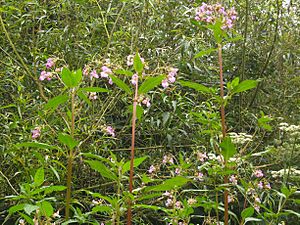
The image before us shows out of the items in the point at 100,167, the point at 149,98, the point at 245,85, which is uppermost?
the point at 245,85

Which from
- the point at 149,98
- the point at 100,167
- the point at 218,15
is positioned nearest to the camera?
the point at 100,167

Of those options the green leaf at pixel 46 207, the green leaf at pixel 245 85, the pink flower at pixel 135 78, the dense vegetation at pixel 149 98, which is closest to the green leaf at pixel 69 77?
the pink flower at pixel 135 78

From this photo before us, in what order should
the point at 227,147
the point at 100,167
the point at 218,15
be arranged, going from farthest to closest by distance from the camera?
the point at 218,15, the point at 227,147, the point at 100,167

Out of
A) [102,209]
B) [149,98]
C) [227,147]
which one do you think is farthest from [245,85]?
[149,98]

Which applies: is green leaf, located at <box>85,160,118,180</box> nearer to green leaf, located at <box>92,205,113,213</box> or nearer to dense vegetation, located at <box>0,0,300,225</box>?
green leaf, located at <box>92,205,113,213</box>

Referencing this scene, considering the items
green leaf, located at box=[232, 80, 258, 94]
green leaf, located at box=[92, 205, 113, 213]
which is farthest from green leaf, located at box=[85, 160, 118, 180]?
green leaf, located at box=[232, 80, 258, 94]

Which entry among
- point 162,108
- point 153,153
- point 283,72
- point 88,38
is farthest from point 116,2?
point 283,72

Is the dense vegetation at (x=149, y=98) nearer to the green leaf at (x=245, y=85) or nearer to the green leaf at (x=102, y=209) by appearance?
the green leaf at (x=245, y=85)

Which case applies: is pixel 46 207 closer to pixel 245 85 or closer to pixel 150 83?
pixel 150 83

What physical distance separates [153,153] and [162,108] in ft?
0.69

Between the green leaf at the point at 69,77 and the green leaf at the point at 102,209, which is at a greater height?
the green leaf at the point at 69,77

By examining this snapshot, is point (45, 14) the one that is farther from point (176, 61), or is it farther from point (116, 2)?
point (176, 61)

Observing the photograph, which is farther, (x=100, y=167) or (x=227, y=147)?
(x=227, y=147)

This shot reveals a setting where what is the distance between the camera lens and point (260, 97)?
2602 mm
